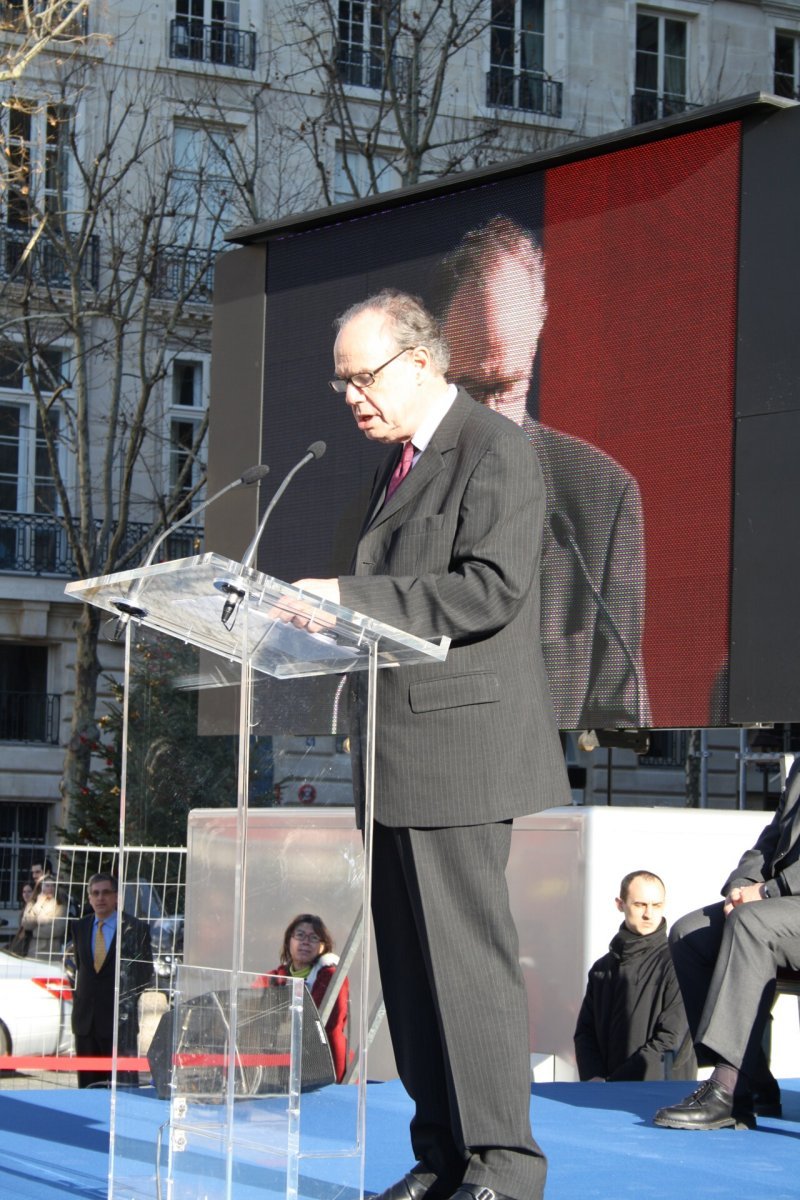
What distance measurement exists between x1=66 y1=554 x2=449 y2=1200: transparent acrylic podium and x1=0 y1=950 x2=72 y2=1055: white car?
685 cm

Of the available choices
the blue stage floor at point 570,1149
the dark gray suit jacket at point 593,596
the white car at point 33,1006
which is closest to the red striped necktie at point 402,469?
the blue stage floor at point 570,1149

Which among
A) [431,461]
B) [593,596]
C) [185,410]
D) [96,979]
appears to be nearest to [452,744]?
[431,461]

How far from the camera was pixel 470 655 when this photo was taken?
9.14 ft

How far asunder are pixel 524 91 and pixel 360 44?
2419mm

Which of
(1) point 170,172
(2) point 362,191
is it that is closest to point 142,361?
(1) point 170,172

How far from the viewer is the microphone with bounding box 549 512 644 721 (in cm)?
728

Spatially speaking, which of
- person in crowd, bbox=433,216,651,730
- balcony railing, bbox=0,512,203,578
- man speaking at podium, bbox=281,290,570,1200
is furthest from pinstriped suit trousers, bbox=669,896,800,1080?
balcony railing, bbox=0,512,203,578

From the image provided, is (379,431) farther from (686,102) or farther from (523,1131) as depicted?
(686,102)

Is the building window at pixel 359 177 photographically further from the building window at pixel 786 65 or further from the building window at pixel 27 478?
the building window at pixel 786 65

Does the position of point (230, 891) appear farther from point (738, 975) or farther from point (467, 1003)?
point (738, 975)

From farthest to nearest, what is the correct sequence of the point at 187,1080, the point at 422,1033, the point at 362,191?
the point at 362,191
the point at 422,1033
the point at 187,1080

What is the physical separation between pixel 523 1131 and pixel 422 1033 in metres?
0.26

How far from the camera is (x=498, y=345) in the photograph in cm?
801

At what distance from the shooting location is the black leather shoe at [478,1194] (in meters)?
2.61
